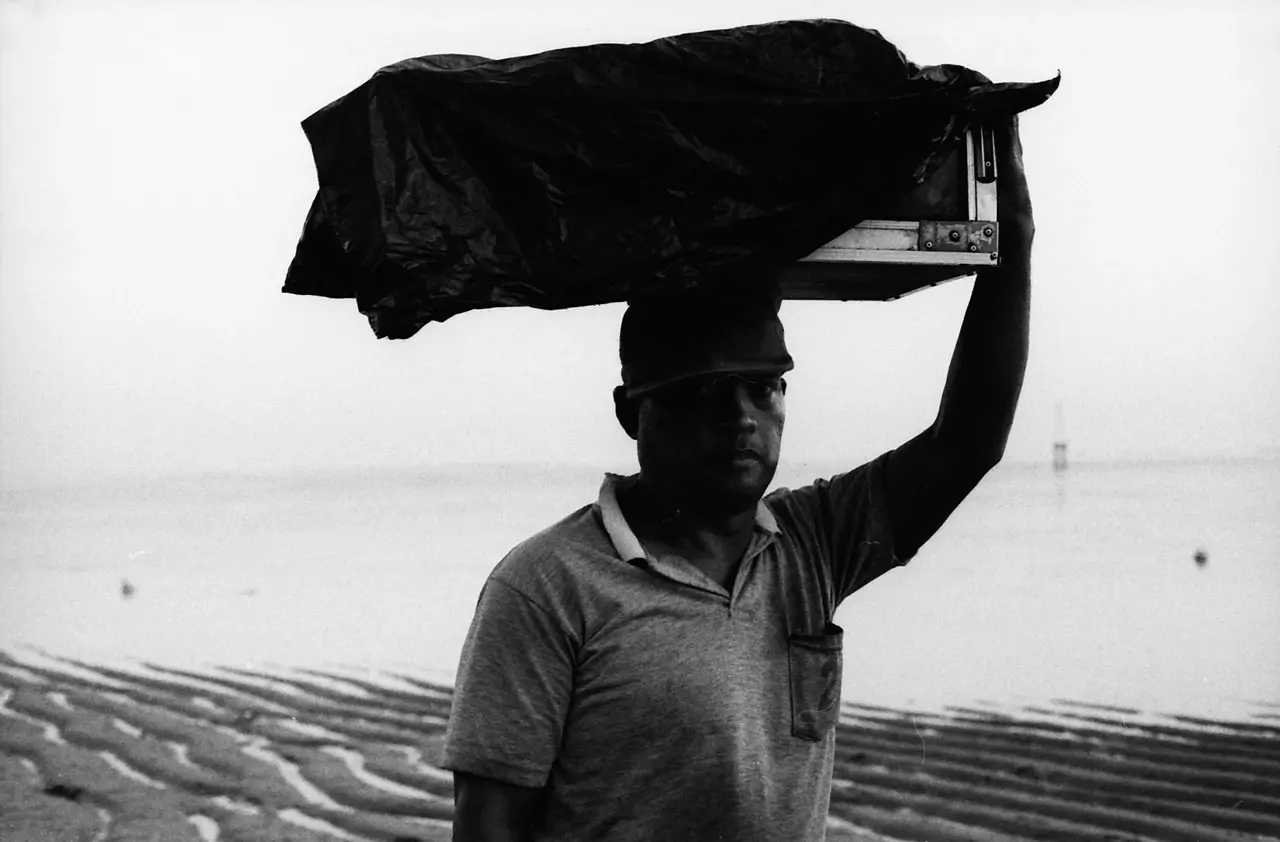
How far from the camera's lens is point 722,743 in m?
1.86

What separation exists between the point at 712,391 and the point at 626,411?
0.20 meters

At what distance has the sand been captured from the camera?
19.2ft

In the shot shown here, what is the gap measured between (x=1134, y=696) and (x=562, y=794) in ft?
19.5

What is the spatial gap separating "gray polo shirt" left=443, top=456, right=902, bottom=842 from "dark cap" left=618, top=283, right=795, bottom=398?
9.7 inches

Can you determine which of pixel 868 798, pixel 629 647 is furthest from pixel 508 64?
pixel 868 798

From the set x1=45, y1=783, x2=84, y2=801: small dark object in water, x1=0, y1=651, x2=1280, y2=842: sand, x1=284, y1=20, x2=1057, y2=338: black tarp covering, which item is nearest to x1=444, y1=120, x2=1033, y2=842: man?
x1=284, y1=20, x2=1057, y2=338: black tarp covering

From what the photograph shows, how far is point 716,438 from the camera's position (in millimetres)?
2000

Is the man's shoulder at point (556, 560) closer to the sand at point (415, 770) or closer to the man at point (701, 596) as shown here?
the man at point (701, 596)

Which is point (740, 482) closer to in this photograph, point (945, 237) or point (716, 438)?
point (716, 438)

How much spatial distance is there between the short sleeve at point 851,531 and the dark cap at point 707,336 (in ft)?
0.81

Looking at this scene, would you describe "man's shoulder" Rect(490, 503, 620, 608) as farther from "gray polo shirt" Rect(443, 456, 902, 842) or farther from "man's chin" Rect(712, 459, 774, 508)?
"man's chin" Rect(712, 459, 774, 508)

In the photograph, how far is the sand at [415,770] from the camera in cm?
585

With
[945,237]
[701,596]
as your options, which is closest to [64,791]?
[701,596]

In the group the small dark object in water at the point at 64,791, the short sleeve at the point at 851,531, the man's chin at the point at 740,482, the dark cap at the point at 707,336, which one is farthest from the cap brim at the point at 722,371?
the small dark object in water at the point at 64,791
